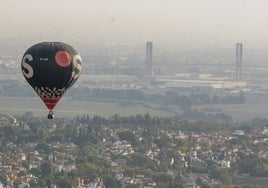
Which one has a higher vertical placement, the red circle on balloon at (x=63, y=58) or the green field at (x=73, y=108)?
the red circle on balloon at (x=63, y=58)

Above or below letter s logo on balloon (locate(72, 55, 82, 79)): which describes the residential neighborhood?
below

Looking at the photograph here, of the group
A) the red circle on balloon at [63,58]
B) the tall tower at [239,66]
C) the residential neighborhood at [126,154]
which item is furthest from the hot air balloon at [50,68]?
the tall tower at [239,66]

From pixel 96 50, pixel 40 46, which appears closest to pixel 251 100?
pixel 96 50

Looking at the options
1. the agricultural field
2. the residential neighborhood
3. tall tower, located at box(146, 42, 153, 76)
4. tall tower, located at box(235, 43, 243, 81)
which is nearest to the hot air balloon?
the residential neighborhood

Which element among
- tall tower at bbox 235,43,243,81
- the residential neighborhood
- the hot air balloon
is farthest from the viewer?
tall tower at bbox 235,43,243,81

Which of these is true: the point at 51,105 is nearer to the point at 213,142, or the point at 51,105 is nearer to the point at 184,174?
the point at 184,174

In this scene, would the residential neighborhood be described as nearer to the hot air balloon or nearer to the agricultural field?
the agricultural field

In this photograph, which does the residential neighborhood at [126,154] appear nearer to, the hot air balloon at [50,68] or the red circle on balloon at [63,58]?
the hot air balloon at [50,68]

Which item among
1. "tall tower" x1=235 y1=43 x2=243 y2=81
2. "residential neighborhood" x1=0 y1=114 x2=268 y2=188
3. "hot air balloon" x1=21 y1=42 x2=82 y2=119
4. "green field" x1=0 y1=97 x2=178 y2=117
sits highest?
"hot air balloon" x1=21 y1=42 x2=82 y2=119
